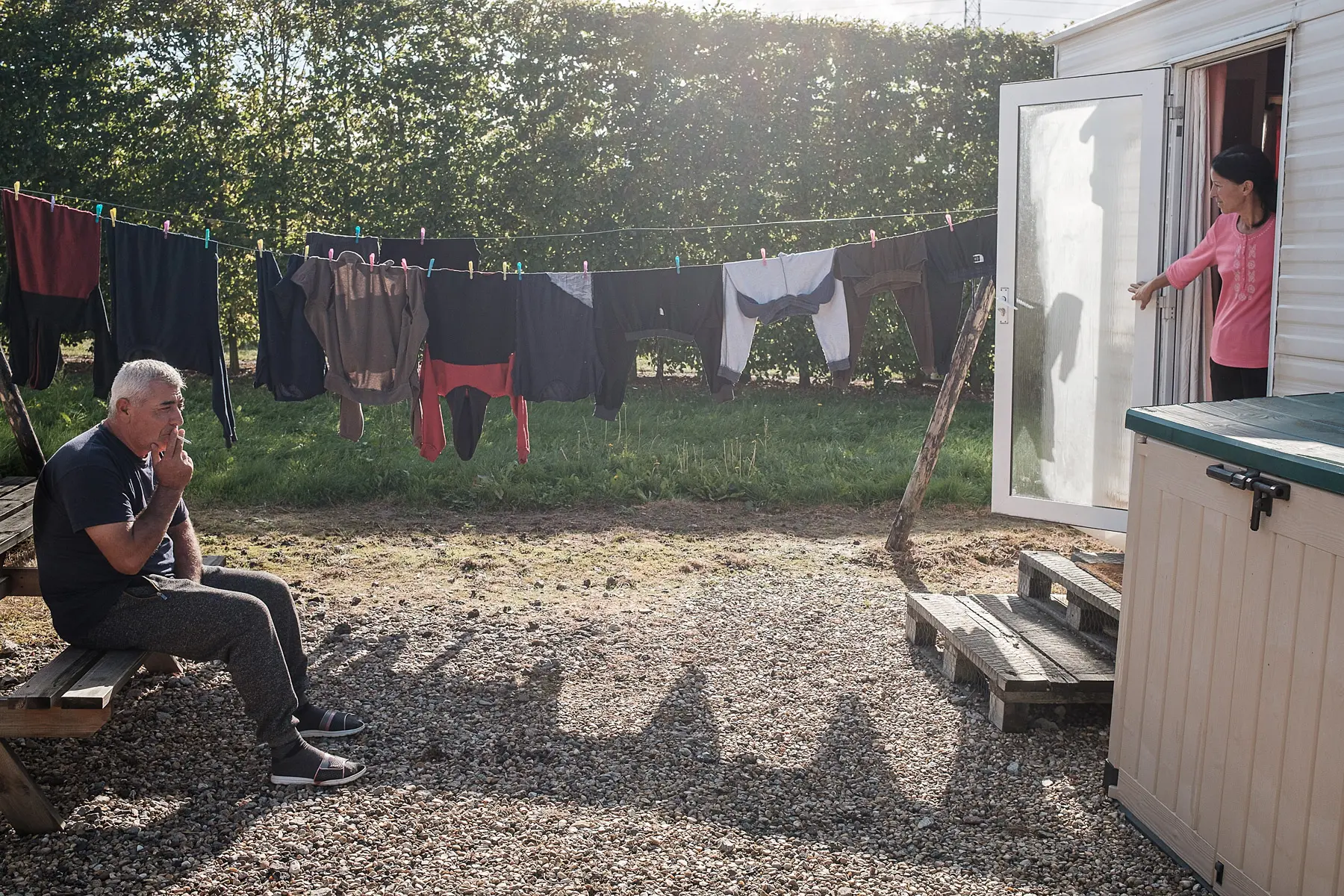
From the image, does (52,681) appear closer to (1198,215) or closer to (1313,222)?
(1313,222)

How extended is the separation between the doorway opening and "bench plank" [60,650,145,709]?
450cm

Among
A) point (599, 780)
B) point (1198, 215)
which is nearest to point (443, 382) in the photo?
point (599, 780)

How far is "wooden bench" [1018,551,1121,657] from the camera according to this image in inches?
173

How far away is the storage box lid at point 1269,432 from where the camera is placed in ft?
8.42

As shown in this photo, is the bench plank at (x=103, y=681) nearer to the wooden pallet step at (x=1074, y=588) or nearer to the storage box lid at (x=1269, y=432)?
the storage box lid at (x=1269, y=432)

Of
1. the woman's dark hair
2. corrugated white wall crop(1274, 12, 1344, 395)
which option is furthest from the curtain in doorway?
corrugated white wall crop(1274, 12, 1344, 395)

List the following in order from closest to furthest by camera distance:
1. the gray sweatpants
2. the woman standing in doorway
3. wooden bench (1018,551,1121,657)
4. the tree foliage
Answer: the gray sweatpants
wooden bench (1018,551,1121,657)
the woman standing in doorway
the tree foliage

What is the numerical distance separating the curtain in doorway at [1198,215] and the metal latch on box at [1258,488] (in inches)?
105

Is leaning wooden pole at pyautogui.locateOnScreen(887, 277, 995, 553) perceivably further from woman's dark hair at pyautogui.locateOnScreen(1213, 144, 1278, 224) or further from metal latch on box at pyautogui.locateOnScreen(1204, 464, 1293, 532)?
metal latch on box at pyautogui.locateOnScreen(1204, 464, 1293, 532)

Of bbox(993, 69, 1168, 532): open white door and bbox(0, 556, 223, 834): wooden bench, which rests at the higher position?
bbox(993, 69, 1168, 532): open white door

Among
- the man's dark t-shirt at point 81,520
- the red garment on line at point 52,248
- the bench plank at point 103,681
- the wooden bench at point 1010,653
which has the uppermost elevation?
the red garment on line at point 52,248

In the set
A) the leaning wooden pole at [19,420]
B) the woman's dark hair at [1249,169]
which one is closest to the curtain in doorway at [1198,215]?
the woman's dark hair at [1249,169]

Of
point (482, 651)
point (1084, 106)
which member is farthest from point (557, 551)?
point (1084, 106)

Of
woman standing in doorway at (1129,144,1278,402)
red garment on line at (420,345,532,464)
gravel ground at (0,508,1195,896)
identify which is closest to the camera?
gravel ground at (0,508,1195,896)
